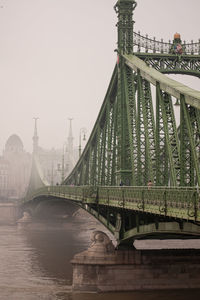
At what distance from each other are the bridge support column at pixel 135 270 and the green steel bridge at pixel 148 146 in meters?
1.40

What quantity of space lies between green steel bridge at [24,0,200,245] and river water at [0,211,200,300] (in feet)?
15.6

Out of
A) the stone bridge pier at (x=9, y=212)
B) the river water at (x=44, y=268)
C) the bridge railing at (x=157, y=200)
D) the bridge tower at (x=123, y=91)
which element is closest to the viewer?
the bridge railing at (x=157, y=200)

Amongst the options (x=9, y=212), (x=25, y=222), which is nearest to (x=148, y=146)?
(x=25, y=222)

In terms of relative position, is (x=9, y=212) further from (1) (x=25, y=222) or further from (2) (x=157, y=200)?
(2) (x=157, y=200)

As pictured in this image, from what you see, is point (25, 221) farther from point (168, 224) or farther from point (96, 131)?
point (168, 224)

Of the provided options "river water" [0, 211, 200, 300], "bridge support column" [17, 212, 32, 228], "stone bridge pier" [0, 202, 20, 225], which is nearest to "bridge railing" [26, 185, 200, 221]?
"river water" [0, 211, 200, 300]

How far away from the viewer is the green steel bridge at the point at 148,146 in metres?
22.4

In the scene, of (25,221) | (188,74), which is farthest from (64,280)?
(25,221)

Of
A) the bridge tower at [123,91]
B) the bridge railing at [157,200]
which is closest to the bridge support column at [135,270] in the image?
the bridge railing at [157,200]

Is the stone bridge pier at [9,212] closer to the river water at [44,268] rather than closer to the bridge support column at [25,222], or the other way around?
the bridge support column at [25,222]

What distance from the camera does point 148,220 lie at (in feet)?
91.7

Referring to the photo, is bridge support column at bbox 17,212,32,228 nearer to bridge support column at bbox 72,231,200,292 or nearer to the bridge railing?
the bridge railing

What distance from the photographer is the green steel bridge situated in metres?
22.4

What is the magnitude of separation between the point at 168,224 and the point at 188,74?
18.8 m
